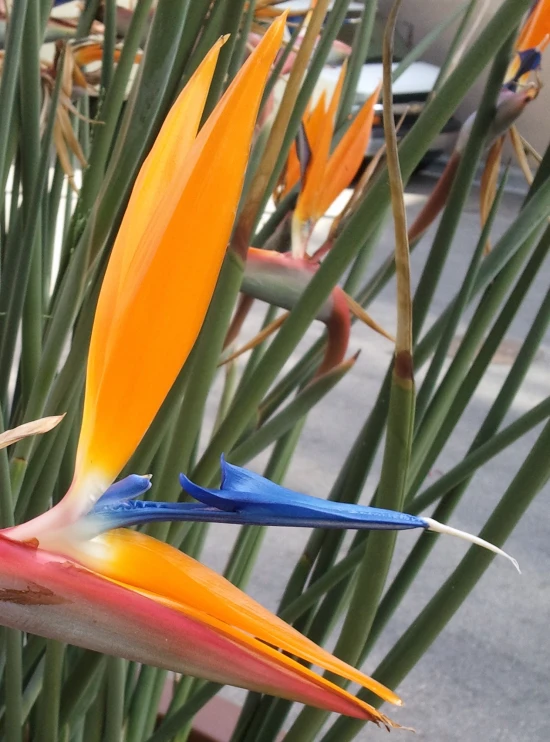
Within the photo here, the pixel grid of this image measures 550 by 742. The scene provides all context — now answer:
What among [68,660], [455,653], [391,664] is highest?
[391,664]

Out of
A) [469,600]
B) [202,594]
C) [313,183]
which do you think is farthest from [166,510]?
[469,600]

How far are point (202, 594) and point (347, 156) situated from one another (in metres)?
0.22

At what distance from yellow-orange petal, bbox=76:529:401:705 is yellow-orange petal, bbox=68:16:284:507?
0.06ft

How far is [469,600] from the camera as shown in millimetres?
1003

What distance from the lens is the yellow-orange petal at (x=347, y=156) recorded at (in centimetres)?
30

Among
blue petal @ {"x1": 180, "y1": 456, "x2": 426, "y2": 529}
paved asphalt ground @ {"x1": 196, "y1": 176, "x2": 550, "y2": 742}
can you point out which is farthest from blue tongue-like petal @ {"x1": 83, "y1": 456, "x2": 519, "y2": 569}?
paved asphalt ground @ {"x1": 196, "y1": 176, "x2": 550, "y2": 742}

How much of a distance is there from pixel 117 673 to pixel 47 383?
12cm

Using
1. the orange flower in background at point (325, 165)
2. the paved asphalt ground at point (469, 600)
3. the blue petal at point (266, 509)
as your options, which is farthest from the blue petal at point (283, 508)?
the paved asphalt ground at point (469, 600)

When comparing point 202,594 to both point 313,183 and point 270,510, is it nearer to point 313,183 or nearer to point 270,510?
point 270,510

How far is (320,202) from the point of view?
311 millimetres

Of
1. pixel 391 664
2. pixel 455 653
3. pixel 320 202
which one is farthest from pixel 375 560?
pixel 455 653

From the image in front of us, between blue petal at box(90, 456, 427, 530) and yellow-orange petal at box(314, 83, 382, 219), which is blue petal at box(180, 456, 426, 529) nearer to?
blue petal at box(90, 456, 427, 530)

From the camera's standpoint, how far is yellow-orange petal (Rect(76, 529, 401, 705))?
0.12m

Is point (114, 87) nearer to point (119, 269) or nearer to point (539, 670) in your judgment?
point (119, 269)
